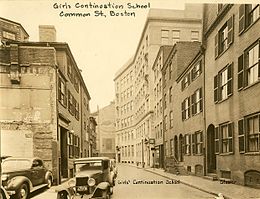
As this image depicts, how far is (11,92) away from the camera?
614cm

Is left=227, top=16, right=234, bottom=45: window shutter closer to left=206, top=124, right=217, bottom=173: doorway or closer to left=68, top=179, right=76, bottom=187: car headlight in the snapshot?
left=206, top=124, right=217, bottom=173: doorway

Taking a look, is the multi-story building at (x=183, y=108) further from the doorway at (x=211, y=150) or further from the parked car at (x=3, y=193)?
the parked car at (x=3, y=193)

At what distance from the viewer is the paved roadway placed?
21.0 ft

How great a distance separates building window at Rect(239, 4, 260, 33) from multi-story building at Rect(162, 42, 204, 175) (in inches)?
45.0

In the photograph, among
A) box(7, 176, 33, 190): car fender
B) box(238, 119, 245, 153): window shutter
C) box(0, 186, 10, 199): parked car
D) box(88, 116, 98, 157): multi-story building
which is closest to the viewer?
box(0, 186, 10, 199): parked car

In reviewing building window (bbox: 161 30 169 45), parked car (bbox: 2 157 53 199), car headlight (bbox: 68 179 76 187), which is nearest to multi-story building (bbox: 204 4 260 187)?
building window (bbox: 161 30 169 45)

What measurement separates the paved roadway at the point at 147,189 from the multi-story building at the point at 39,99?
2.68 ft

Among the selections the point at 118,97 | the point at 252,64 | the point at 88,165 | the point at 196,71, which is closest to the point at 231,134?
the point at 252,64

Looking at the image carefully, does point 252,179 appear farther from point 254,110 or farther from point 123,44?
point 123,44

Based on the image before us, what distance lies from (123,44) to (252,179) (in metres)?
3.82

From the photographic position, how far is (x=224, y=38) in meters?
8.18

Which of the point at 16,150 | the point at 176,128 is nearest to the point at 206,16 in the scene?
the point at 176,128

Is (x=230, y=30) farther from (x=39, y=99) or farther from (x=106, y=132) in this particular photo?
(x=39, y=99)

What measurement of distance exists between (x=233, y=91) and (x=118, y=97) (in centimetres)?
262
